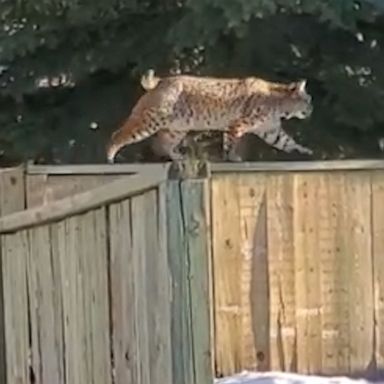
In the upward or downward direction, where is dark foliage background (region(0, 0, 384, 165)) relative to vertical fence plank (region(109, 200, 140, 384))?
upward

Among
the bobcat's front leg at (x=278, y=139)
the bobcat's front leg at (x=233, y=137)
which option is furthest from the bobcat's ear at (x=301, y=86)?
the bobcat's front leg at (x=233, y=137)

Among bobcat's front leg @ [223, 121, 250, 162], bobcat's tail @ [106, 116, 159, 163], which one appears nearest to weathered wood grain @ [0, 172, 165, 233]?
bobcat's tail @ [106, 116, 159, 163]

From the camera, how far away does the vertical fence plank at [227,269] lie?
4.85 m

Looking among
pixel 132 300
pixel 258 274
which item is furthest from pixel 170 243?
pixel 258 274

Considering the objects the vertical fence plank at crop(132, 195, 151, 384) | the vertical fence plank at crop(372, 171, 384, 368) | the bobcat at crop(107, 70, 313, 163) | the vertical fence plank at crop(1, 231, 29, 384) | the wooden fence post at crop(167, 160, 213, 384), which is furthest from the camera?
the bobcat at crop(107, 70, 313, 163)

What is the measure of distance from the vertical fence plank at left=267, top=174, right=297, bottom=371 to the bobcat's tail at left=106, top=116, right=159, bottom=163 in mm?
1489

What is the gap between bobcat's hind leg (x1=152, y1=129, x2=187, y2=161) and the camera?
6340 mm

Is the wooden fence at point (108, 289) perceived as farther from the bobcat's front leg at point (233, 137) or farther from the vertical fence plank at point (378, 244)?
Answer: the bobcat's front leg at point (233, 137)

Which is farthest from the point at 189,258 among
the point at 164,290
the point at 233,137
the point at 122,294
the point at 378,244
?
the point at 233,137

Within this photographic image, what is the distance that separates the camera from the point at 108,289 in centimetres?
324

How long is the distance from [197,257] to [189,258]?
22mm

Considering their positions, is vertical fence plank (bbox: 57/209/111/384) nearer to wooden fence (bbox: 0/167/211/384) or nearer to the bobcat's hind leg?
wooden fence (bbox: 0/167/211/384)

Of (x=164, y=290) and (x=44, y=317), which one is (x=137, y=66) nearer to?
(x=44, y=317)

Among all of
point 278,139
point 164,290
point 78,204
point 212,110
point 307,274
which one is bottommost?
point 307,274
